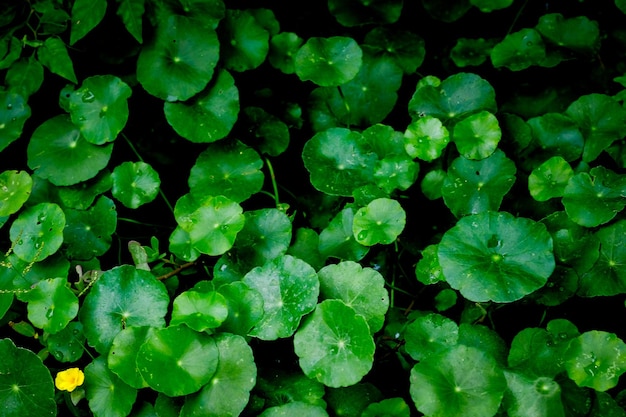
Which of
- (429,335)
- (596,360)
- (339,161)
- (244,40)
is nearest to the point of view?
(596,360)

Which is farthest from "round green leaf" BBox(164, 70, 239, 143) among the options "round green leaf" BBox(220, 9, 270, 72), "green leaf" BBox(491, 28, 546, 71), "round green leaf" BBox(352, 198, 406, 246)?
"green leaf" BBox(491, 28, 546, 71)

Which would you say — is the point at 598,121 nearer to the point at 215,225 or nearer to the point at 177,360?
the point at 215,225

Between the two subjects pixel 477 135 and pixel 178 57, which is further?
pixel 178 57

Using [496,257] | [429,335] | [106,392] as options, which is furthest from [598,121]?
[106,392]

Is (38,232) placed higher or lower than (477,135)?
lower

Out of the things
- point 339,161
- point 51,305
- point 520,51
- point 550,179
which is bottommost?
point 51,305

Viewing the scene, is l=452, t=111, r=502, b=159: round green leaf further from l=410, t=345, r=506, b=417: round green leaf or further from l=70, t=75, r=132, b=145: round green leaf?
l=70, t=75, r=132, b=145: round green leaf

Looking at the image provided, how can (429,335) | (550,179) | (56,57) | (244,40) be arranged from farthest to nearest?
1. (244,40)
2. (56,57)
3. (550,179)
4. (429,335)

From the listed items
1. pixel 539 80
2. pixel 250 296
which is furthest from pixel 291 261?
pixel 539 80
